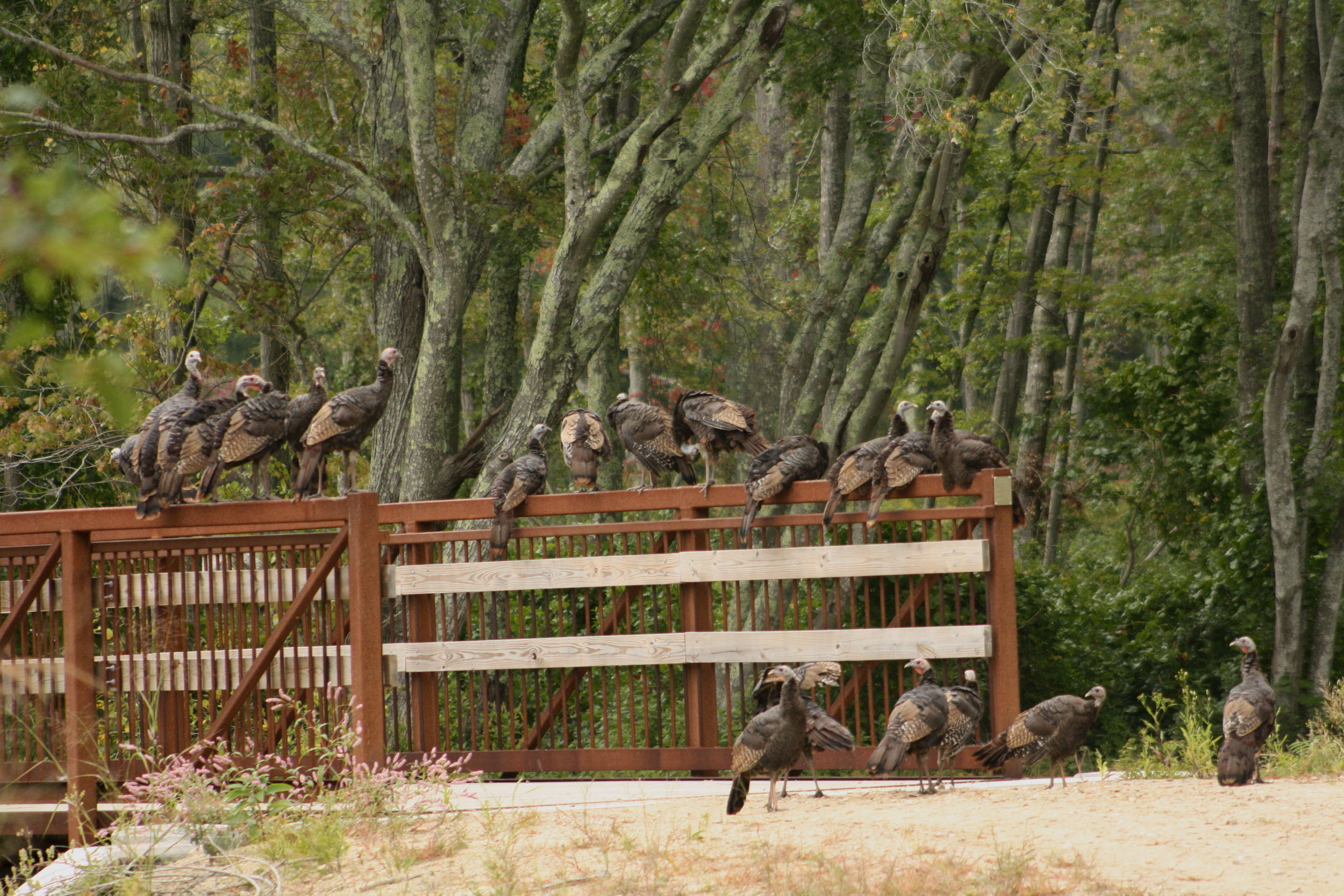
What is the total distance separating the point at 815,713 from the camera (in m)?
6.48

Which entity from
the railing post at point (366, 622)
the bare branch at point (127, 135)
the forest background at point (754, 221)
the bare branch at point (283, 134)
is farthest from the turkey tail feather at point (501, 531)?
the bare branch at point (127, 135)

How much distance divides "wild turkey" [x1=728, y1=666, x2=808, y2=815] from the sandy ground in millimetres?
165

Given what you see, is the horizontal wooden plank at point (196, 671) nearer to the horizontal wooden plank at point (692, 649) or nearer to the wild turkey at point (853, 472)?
the horizontal wooden plank at point (692, 649)

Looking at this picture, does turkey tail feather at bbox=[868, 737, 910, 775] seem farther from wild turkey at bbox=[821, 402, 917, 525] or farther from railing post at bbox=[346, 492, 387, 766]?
railing post at bbox=[346, 492, 387, 766]

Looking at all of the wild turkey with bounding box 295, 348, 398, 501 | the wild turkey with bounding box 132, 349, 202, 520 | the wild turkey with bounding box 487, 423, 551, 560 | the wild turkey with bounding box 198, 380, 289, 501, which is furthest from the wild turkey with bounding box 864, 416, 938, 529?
the wild turkey with bounding box 132, 349, 202, 520

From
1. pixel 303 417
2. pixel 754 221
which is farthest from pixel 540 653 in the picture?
pixel 754 221

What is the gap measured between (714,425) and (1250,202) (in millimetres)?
8876

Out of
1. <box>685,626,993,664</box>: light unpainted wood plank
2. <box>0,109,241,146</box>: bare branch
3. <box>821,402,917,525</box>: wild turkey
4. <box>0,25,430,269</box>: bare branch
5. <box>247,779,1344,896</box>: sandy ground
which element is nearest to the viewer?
<box>247,779,1344,896</box>: sandy ground

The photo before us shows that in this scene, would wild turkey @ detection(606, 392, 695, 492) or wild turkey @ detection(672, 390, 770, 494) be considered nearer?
wild turkey @ detection(672, 390, 770, 494)

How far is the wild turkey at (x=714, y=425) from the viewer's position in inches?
323

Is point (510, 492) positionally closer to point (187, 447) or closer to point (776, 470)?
point (776, 470)

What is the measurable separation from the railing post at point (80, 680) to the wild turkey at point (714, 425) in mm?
3867

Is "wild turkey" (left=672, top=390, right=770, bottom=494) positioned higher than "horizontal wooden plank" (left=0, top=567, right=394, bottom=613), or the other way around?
"wild turkey" (left=672, top=390, right=770, bottom=494)

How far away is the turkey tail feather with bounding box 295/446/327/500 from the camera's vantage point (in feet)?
24.8
